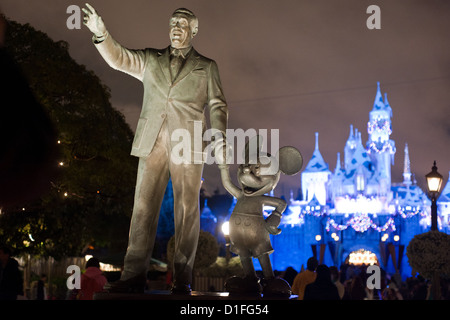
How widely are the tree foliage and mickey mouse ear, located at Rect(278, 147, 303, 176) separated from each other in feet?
27.8

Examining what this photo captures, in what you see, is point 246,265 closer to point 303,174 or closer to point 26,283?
point 26,283

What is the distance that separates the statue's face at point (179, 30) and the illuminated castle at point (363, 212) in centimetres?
4015

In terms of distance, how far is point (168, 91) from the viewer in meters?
5.78

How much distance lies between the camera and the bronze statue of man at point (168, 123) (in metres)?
5.50

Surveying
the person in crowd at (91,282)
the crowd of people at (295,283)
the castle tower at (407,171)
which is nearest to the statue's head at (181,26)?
the crowd of people at (295,283)

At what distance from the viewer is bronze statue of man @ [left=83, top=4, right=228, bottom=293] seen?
5.50m

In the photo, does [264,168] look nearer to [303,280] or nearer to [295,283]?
[303,280]

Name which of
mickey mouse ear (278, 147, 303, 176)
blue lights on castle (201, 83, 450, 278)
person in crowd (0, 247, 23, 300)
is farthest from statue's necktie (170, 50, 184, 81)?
blue lights on castle (201, 83, 450, 278)

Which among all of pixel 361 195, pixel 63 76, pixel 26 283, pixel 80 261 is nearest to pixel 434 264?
pixel 63 76

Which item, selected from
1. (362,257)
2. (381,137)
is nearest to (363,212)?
(362,257)

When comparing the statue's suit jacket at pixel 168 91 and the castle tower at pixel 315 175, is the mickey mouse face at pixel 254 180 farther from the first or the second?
the castle tower at pixel 315 175

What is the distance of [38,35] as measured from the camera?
579 inches

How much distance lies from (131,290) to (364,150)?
53324mm

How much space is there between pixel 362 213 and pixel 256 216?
1749 inches
